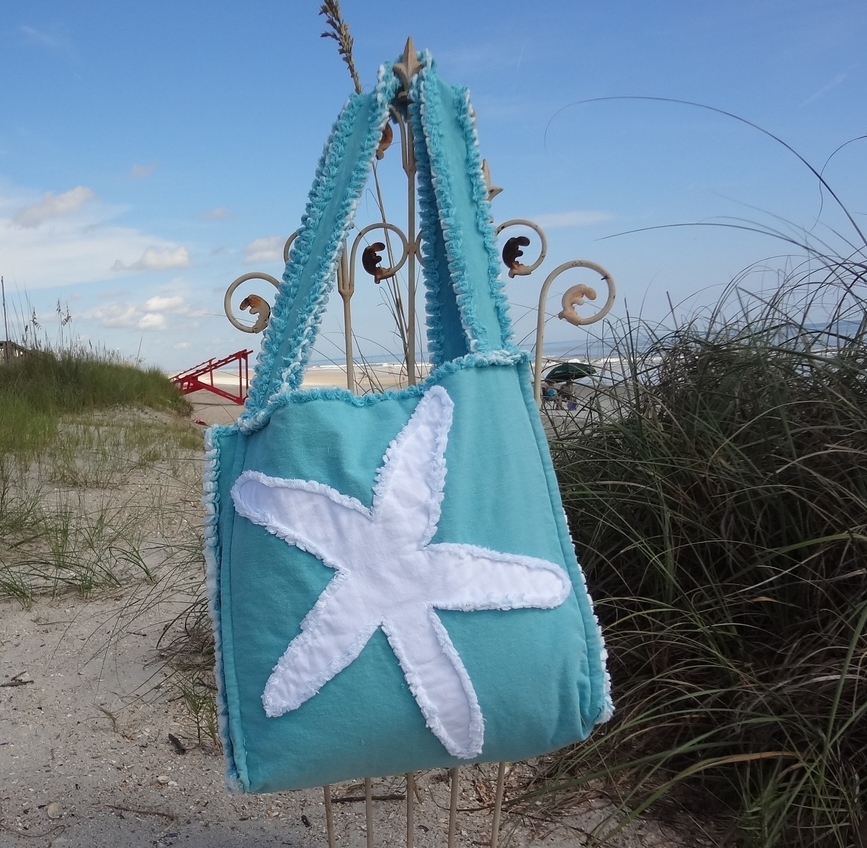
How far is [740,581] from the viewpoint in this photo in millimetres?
1654

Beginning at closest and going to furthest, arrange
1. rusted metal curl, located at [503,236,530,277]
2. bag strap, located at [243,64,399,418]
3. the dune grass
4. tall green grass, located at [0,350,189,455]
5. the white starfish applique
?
the white starfish applique, bag strap, located at [243,64,399,418], rusted metal curl, located at [503,236,530,277], the dune grass, tall green grass, located at [0,350,189,455]

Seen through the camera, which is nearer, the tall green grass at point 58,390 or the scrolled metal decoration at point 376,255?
the scrolled metal decoration at point 376,255

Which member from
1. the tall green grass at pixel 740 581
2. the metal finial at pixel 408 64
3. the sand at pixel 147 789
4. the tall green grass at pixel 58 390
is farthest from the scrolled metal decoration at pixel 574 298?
the tall green grass at pixel 58 390

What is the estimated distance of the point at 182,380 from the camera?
425 inches

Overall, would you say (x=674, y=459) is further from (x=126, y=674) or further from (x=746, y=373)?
(x=126, y=674)

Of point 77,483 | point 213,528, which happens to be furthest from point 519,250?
point 77,483

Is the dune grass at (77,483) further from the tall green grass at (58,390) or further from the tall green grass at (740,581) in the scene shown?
the tall green grass at (740,581)

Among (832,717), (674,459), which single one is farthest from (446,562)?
(674,459)

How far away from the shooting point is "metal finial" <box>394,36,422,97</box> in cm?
106

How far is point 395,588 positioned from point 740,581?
1028 millimetres

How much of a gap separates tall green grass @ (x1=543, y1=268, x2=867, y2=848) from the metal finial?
0.98 metres

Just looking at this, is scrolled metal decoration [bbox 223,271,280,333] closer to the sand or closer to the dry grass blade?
the dry grass blade

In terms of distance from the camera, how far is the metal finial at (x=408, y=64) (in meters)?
1.06

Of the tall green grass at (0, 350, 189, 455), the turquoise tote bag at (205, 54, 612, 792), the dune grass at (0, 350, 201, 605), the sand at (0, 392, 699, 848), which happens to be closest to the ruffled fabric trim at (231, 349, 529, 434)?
the turquoise tote bag at (205, 54, 612, 792)
